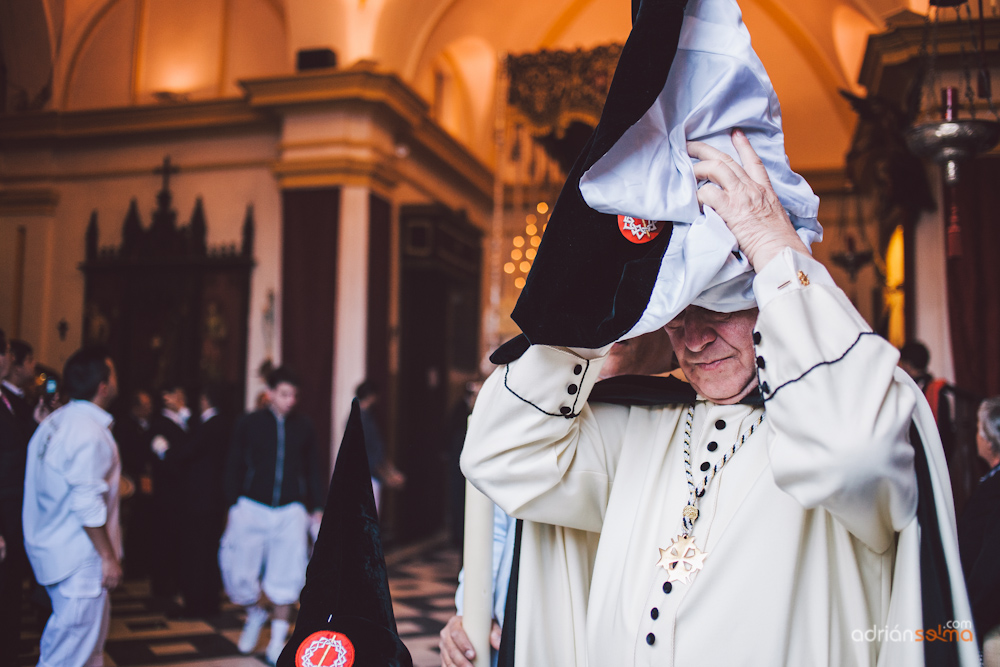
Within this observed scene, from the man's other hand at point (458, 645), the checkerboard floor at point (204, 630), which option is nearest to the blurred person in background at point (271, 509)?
the checkerboard floor at point (204, 630)

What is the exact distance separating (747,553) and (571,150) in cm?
932

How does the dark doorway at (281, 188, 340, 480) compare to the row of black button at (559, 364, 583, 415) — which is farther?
the dark doorway at (281, 188, 340, 480)

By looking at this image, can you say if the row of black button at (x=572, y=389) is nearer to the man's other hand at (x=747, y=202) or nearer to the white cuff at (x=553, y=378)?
the white cuff at (x=553, y=378)

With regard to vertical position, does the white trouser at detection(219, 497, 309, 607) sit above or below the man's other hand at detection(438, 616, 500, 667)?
below

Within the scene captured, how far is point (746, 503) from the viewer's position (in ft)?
4.57

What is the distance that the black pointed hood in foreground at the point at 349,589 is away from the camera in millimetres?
1461

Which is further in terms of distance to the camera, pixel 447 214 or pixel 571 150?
pixel 571 150

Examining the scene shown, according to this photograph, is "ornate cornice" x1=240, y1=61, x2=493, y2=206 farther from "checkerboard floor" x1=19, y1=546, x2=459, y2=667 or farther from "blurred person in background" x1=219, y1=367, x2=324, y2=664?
"checkerboard floor" x1=19, y1=546, x2=459, y2=667

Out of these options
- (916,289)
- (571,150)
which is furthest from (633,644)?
(571,150)

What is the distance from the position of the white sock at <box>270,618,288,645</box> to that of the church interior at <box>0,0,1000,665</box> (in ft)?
1.24

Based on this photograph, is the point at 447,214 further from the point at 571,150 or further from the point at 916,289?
the point at 916,289

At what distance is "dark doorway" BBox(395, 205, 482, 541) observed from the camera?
884cm

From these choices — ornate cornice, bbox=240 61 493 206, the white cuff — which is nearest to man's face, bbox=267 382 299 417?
ornate cornice, bbox=240 61 493 206

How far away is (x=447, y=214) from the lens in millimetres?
9047
